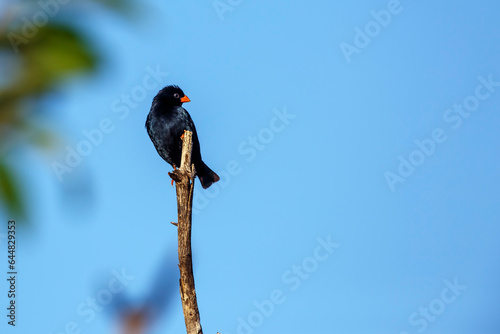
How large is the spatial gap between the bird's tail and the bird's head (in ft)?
2.92

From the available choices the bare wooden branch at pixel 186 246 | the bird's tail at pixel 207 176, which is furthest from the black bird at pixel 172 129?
the bare wooden branch at pixel 186 246

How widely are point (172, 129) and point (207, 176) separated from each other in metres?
0.77

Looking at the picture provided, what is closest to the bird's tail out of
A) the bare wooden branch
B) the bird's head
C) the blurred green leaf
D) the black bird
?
the black bird

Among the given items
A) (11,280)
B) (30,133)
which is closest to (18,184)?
(30,133)

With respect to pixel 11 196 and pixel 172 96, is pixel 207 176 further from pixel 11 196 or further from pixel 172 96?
pixel 11 196

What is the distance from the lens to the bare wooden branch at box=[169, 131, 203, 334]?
4250 mm

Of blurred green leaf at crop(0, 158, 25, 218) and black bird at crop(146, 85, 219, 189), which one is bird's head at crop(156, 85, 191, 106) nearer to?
black bird at crop(146, 85, 219, 189)

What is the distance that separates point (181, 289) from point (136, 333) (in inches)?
132

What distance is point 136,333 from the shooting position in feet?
3.30

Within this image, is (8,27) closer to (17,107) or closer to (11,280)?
(17,107)

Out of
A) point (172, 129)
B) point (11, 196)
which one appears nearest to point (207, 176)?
point (172, 129)

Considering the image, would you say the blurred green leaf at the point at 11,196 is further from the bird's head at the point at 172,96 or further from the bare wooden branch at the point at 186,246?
the bird's head at the point at 172,96

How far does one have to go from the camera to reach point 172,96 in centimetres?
788

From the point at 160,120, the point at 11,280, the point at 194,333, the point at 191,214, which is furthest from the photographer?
the point at 160,120
